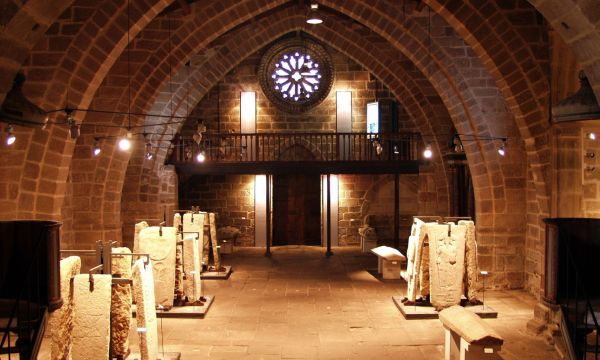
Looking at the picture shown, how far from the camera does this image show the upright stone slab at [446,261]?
979 centimetres

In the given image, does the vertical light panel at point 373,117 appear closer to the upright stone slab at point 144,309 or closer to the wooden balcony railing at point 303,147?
the wooden balcony railing at point 303,147

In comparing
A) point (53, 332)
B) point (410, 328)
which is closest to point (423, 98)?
point (410, 328)

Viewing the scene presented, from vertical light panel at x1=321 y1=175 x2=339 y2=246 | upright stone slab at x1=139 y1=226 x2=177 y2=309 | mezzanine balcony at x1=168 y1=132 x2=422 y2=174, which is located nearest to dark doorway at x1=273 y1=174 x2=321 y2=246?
vertical light panel at x1=321 y1=175 x2=339 y2=246

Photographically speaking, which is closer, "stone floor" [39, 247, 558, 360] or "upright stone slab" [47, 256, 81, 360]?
"upright stone slab" [47, 256, 81, 360]

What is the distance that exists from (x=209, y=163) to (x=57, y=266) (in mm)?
12152

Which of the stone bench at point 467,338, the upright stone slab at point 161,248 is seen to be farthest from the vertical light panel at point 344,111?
the stone bench at point 467,338

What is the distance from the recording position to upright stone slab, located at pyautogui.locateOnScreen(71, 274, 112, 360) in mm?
6105

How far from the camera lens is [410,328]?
369 inches

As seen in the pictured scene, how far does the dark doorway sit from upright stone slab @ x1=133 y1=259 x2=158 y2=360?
13.6 m

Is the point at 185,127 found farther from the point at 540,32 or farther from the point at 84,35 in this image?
the point at 540,32

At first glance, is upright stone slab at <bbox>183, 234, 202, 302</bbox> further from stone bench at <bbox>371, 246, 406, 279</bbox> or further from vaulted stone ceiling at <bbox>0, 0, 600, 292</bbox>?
stone bench at <bbox>371, 246, 406, 279</bbox>

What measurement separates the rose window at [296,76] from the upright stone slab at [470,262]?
1060 cm

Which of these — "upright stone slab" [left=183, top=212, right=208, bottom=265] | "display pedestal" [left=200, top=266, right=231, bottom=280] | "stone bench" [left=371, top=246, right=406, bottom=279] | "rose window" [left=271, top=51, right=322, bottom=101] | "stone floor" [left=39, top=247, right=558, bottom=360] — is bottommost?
"stone floor" [left=39, top=247, right=558, bottom=360]

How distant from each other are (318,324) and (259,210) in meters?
10.4
